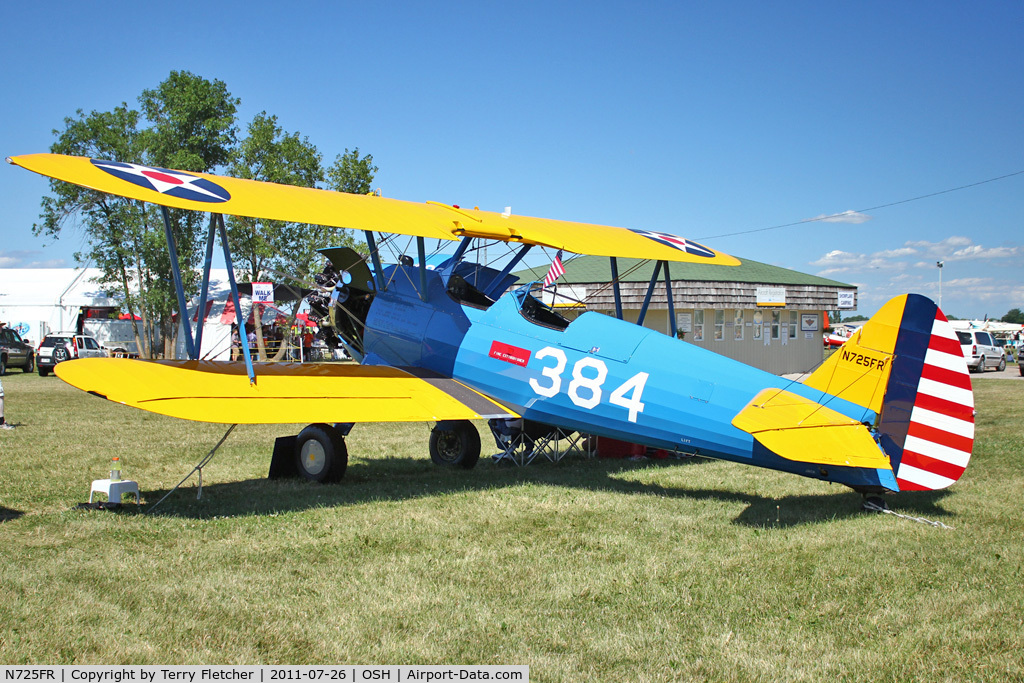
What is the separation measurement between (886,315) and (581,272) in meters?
19.3

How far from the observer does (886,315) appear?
18.6 ft

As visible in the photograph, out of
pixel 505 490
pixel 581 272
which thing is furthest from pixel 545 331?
pixel 581 272

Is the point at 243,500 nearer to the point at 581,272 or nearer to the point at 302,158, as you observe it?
the point at 581,272

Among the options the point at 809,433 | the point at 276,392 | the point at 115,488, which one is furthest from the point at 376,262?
the point at 809,433

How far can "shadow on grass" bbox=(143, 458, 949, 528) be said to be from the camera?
19.7 ft

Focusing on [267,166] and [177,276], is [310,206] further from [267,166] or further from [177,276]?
[267,166]

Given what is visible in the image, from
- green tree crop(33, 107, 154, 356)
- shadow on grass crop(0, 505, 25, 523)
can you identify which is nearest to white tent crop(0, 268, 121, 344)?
green tree crop(33, 107, 154, 356)

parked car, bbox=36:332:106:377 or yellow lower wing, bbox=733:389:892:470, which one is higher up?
yellow lower wing, bbox=733:389:892:470

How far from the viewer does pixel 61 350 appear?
26797mm

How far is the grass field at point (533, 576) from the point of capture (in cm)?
346

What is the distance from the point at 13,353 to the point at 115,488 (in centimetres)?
2568

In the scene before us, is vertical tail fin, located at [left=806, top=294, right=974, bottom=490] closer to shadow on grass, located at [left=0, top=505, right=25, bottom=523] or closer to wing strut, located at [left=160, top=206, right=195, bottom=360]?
wing strut, located at [left=160, top=206, right=195, bottom=360]

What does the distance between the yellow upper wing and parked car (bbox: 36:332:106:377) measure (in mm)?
22471

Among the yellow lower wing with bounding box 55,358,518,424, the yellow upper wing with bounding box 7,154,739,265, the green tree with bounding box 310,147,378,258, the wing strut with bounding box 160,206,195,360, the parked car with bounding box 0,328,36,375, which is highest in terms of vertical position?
the green tree with bounding box 310,147,378,258
